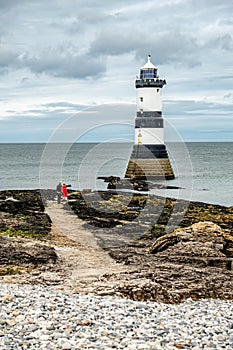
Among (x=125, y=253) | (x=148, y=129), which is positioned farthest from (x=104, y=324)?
(x=148, y=129)

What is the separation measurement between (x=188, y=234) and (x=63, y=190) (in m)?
17.9

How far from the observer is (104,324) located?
8.41 meters

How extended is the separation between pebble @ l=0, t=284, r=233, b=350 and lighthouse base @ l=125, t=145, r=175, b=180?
39.7 metres

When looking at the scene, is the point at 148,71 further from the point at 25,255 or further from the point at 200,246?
the point at 25,255

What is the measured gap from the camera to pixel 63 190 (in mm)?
33250

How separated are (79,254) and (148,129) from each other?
32.0m

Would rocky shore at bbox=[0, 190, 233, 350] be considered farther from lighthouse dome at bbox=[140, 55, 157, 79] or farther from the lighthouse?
lighthouse dome at bbox=[140, 55, 157, 79]

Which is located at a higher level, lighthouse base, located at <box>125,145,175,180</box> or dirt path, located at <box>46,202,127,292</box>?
lighthouse base, located at <box>125,145,175,180</box>

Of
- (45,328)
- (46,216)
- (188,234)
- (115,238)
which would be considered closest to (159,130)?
(46,216)

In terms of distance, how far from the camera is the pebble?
25.2 ft

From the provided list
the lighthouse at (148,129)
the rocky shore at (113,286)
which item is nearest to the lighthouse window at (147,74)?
the lighthouse at (148,129)

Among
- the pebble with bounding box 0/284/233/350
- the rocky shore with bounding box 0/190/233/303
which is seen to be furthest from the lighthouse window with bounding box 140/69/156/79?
the pebble with bounding box 0/284/233/350

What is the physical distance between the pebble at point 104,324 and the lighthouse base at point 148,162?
3972 centimetres

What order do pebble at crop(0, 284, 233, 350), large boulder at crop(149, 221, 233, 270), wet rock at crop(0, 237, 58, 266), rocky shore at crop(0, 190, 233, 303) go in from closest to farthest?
pebble at crop(0, 284, 233, 350), rocky shore at crop(0, 190, 233, 303), wet rock at crop(0, 237, 58, 266), large boulder at crop(149, 221, 233, 270)
